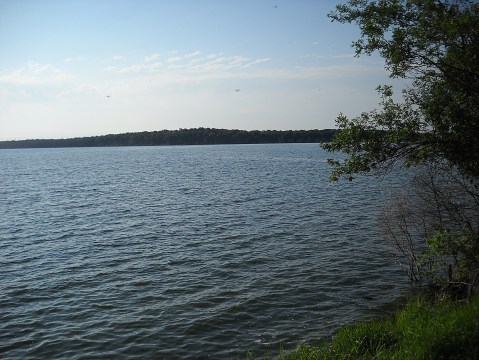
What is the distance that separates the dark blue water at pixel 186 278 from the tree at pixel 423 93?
7346 millimetres

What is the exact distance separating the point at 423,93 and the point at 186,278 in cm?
1407

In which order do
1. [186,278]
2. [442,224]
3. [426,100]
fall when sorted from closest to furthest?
[426,100]
[442,224]
[186,278]

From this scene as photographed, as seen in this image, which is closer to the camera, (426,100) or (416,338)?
(416,338)

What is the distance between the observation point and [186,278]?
67.0 feet

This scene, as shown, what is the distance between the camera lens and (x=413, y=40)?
1236 centimetres

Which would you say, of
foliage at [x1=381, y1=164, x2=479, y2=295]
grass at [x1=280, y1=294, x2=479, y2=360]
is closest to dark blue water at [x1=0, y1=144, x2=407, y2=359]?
foliage at [x1=381, y1=164, x2=479, y2=295]

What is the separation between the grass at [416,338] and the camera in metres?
8.88

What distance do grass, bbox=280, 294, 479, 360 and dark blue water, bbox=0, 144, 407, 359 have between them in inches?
123

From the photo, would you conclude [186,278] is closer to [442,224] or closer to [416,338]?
[442,224]

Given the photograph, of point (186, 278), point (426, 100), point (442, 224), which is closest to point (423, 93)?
point (426, 100)

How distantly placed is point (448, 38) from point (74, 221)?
3168 cm

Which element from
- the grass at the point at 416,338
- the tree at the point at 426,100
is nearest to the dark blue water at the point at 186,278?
the grass at the point at 416,338

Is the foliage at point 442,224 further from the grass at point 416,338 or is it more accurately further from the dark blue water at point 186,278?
the grass at point 416,338

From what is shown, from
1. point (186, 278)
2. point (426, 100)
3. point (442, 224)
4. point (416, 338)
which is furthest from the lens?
point (186, 278)
